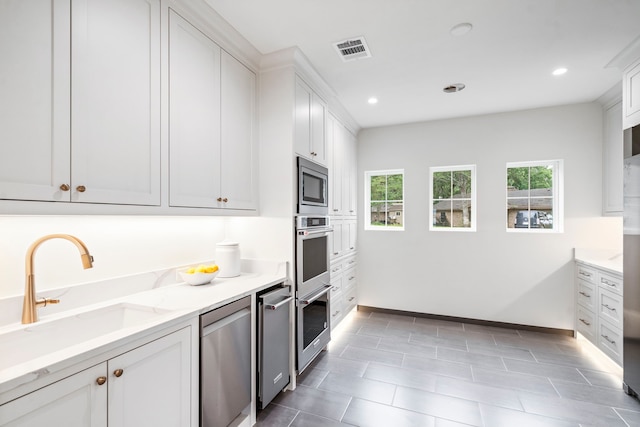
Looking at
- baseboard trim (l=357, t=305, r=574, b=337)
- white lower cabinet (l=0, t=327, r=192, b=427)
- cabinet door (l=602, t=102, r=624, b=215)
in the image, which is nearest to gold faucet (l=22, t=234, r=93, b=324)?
white lower cabinet (l=0, t=327, r=192, b=427)

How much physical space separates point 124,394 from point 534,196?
14.2 ft

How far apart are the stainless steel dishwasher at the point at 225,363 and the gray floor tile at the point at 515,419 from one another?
1.62 m

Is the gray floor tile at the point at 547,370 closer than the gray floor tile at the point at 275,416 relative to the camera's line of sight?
No

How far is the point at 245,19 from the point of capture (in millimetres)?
1954

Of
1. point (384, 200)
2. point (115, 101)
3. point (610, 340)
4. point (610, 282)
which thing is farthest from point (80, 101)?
point (610, 340)

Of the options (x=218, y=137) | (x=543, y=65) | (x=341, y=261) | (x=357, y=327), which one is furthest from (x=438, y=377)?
(x=543, y=65)

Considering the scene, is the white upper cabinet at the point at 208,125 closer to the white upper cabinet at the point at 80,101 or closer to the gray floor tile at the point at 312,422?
the white upper cabinet at the point at 80,101

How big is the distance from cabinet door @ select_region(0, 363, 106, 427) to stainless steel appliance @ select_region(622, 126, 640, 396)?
325 centimetres

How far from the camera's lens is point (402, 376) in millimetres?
2525

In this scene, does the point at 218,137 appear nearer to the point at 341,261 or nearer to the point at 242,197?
the point at 242,197

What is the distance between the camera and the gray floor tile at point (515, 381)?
92.3 inches

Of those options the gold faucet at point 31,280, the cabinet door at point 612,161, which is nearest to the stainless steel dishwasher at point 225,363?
the gold faucet at point 31,280

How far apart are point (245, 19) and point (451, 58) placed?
1.63 metres

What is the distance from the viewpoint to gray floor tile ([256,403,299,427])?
1948 mm
